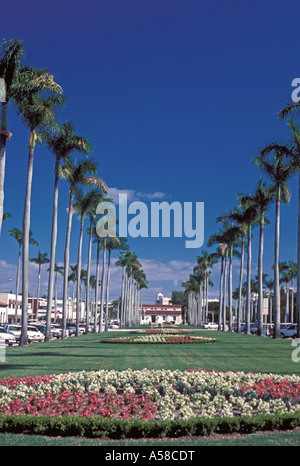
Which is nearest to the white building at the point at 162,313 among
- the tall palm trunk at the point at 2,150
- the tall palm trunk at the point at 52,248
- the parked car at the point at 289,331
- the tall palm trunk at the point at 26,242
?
the parked car at the point at 289,331

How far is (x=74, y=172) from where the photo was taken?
45719 mm

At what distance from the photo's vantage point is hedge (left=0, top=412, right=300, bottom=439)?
31.1ft

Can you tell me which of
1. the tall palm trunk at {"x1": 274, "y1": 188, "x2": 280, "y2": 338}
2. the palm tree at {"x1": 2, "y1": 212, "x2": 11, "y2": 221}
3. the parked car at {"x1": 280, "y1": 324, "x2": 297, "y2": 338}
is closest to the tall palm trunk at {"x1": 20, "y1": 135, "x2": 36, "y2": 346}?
the tall palm trunk at {"x1": 274, "y1": 188, "x2": 280, "y2": 338}

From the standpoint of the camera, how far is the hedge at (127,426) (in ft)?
31.1

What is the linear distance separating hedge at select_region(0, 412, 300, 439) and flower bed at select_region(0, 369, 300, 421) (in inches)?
22.0

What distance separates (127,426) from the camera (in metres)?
9.47

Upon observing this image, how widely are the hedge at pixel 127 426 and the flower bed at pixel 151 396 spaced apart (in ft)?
1.84

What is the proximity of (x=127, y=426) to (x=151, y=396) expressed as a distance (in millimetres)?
2994

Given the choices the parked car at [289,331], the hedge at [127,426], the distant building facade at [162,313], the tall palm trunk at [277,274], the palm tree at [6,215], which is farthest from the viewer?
the distant building facade at [162,313]

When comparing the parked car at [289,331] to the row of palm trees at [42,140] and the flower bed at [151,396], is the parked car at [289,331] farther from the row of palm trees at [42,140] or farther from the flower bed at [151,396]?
the flower bed at [151,396]

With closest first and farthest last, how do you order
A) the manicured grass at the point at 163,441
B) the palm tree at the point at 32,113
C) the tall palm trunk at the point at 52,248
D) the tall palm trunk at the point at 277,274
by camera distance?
the manicured grass at the point at 163,441 → the palm tree at the point at 32,113 → the tall palm trunk at the point at 52,248 → the tall palm trunk at the point at 277,274

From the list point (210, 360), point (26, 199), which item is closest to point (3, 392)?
point (210, 360)
